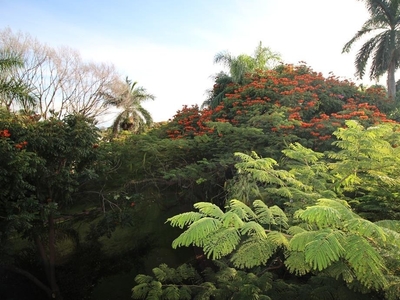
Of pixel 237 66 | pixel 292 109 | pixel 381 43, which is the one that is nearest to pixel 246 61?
pixel 237 66

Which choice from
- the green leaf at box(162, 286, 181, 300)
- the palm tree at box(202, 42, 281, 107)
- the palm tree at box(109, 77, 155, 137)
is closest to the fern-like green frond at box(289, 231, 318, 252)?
the green leaf at box(162, 286, 181, 300)

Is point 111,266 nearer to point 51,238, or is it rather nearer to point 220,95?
point 51,238

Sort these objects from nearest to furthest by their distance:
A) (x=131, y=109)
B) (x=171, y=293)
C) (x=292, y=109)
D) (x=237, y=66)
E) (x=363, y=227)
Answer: (x=363, y=227)
(x=171, y=293)
(x=292, y=109)
(x=237, y=66)
(x=131, y=109)

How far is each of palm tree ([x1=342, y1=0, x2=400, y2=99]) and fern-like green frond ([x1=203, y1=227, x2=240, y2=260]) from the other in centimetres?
1573

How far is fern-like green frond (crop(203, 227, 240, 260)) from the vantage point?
2.04 m

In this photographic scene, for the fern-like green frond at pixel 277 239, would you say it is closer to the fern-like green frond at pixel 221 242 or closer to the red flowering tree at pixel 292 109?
the fern-like green frond at pixel 221 242

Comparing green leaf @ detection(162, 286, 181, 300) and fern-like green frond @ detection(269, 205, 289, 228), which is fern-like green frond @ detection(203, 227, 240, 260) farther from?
Result: green leaf @ detection(162, 286, 181, 300)

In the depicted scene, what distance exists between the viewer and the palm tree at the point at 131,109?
22406 millimetres

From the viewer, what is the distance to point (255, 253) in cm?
226

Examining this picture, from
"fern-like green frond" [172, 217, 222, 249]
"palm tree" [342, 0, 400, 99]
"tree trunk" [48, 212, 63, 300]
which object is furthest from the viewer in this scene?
"palm tree" [342, 0, 400, 99]

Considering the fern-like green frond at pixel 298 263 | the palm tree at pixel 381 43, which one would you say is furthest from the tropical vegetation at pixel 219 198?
the palm tree at pixel 381 43

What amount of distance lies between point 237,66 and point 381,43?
345 inches

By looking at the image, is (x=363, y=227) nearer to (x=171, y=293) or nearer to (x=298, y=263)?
(x=298, y=263)

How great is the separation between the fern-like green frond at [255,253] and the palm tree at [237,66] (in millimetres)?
9721
